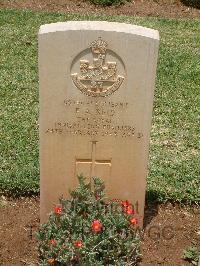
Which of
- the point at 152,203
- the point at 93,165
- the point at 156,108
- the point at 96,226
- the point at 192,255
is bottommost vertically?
the point at 192,255

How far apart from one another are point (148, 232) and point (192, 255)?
441 mm

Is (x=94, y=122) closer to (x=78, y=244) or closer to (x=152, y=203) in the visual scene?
(x=78, y=244)

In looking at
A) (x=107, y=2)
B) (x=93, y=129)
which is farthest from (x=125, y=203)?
(x=107, y=2)

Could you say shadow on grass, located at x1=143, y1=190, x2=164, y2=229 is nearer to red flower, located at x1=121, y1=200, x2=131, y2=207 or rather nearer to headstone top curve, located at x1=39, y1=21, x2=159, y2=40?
red flower, located at x1=121, y1=200, x2=131, y2=207

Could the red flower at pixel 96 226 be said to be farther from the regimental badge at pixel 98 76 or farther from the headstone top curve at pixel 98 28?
the headstone top curve at pixel 98 28

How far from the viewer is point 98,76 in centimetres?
391

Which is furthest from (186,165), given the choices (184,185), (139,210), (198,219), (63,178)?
(63,178)

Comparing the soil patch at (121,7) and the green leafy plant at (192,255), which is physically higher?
the soil patch at (121,7)

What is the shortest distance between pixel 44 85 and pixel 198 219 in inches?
73.9

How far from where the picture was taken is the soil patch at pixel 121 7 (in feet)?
34.3

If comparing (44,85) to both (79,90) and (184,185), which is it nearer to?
(79,90)

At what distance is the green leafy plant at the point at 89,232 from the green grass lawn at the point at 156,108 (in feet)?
2.99

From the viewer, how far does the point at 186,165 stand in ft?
18.2

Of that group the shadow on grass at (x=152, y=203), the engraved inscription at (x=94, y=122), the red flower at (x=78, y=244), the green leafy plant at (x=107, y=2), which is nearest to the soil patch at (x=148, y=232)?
the shadow on grass at (x=152, y=203)
